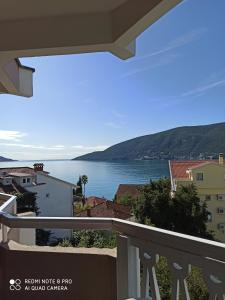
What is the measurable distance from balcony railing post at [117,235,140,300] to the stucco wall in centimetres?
15

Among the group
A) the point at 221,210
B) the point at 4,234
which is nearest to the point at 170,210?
the point at 221,210

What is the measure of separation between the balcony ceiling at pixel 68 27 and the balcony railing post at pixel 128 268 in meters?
1.06

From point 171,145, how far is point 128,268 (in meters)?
66.9

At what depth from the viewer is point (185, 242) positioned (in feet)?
3.99

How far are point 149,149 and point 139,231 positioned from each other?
225ft

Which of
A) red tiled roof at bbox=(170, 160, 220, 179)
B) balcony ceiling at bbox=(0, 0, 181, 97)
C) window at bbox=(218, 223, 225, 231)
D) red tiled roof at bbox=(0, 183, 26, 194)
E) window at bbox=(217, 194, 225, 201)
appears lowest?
window at bbox=(218, 223, 225, 231)

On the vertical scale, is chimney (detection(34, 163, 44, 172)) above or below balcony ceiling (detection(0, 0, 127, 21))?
below

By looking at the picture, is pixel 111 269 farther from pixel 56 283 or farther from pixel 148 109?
pixel 148 109

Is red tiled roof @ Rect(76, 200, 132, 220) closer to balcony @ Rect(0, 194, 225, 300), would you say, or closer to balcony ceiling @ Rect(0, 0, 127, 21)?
balcony @ Rect(0, 194, 225, 300)

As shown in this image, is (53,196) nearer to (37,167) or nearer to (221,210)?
(37,167)

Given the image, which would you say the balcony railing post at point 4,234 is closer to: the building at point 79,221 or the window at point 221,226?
the building at point 79,221

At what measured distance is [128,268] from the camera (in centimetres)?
163

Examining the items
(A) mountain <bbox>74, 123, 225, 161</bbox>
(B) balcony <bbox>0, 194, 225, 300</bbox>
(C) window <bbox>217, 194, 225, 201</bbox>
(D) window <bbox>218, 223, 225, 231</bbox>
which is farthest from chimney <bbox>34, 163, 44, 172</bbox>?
(A) mountain <bbox>74, 123, 225, 161</bbox>

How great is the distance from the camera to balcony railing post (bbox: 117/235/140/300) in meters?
1.61
